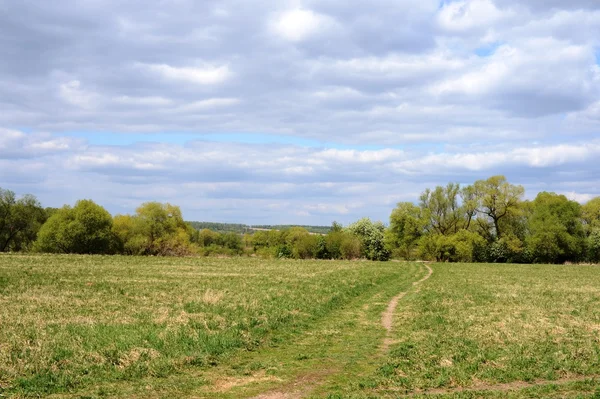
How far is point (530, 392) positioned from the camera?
33.7 feet

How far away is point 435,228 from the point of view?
87750mm

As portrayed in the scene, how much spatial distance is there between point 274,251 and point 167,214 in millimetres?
28659

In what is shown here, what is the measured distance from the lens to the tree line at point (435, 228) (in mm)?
78562

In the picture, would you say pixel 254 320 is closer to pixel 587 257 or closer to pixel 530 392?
pixel 530 392

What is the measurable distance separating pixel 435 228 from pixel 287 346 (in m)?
77.1

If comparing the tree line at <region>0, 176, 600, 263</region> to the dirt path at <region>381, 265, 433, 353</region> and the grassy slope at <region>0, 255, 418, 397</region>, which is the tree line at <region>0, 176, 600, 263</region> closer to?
the grassy slope at <region>0, 255, 418, 397</region>

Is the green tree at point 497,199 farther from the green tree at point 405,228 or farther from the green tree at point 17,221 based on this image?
the green tree at point 17,221

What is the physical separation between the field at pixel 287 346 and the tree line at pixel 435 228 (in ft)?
183

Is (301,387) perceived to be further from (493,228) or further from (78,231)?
(493,228)

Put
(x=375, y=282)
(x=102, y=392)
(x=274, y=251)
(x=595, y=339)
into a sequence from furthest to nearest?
A: 1. (x=274, y=251)
2. (x=375, y=282)
3. (x=595, y=339)
4. (x=102, y=392)

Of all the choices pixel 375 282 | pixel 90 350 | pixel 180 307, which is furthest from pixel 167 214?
pixel 90 350

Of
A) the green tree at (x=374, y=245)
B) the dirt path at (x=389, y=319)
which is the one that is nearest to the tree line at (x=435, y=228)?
the green tree at (x=374, y=245)

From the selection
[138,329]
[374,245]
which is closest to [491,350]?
[138,329]

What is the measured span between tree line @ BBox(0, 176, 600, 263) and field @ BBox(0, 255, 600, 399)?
55872 mm
